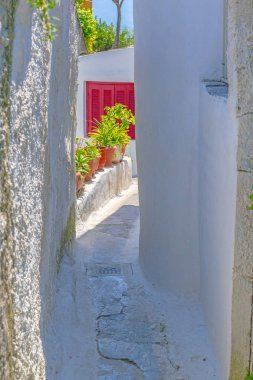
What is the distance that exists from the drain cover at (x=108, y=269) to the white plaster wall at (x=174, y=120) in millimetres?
262

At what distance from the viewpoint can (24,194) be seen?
2.87 meters

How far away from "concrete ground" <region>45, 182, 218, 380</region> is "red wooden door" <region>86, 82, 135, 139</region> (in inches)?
258

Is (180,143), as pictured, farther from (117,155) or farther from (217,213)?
(117,155)

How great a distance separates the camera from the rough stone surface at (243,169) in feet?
10.7

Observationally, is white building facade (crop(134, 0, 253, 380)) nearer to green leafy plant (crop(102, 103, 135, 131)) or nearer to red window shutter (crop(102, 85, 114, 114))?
green leafy plant (crop(102, 103, 135, 131))

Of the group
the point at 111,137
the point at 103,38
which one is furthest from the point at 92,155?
the point at 103,38

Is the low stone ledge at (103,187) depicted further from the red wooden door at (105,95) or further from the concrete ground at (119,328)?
the red wooden door at (105,95)

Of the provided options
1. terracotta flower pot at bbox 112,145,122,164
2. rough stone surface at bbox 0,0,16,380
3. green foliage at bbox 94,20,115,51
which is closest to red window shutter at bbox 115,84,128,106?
terracotta flower pot at bbox 112,145,122,164

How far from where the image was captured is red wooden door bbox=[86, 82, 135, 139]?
12836mm

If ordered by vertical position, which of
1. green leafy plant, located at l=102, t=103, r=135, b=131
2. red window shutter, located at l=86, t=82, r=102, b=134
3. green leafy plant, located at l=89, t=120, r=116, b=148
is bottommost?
green leafy plant, located at l=89, t=120, r=116, b=148

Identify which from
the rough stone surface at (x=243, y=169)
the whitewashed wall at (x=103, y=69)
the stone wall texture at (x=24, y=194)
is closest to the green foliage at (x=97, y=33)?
the whitewashed wall at (x=103, y=69)

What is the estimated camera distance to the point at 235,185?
11.6ft

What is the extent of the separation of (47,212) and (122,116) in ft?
21.4

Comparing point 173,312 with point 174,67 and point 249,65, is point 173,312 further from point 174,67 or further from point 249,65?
point 249,65
